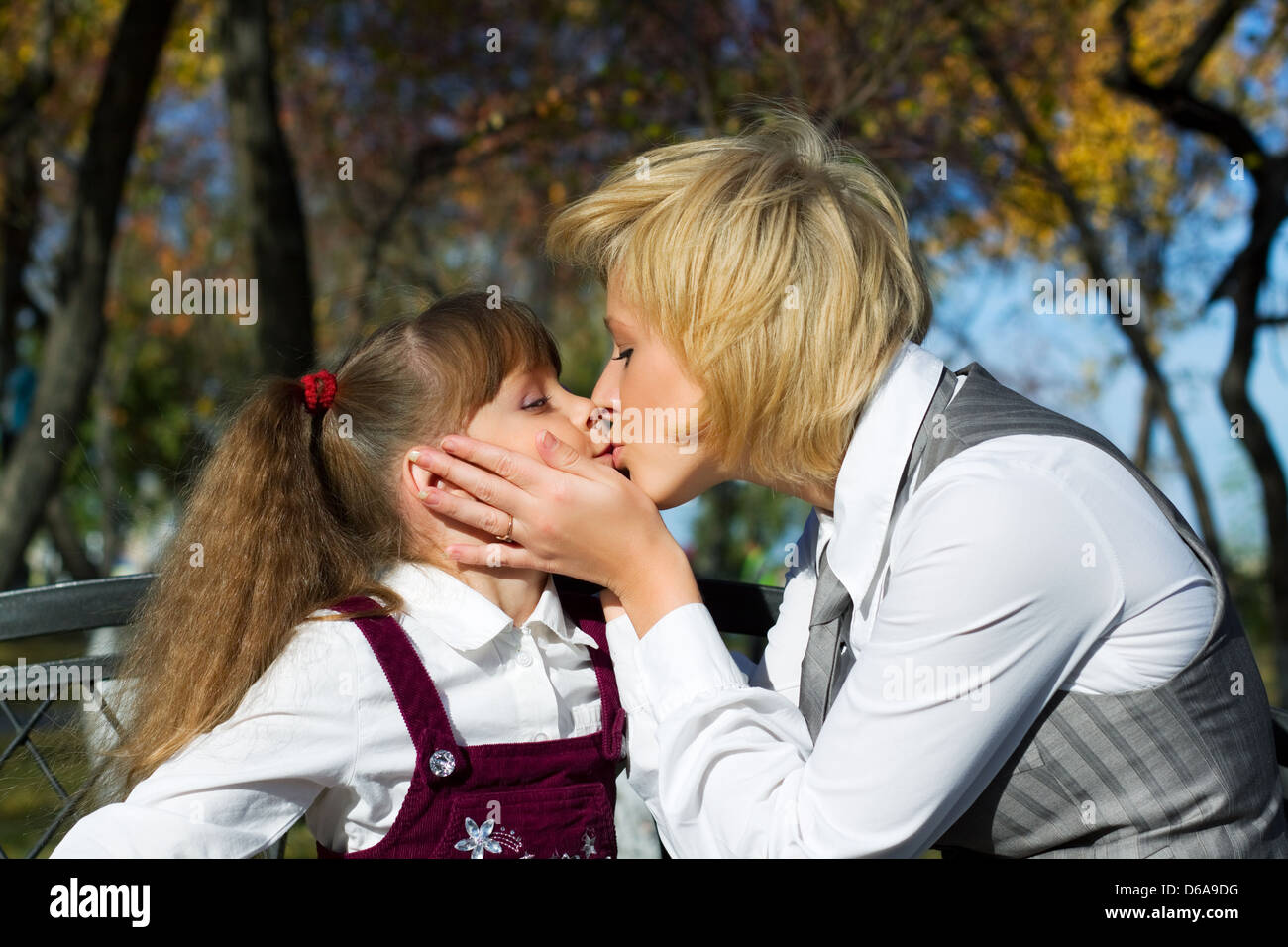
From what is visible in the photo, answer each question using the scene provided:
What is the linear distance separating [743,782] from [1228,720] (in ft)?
2.30

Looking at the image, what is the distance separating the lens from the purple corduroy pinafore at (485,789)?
6.50 feet

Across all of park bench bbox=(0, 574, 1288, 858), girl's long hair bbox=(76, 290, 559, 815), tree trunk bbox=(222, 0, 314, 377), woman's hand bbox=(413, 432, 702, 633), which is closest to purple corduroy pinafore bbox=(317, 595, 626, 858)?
girl's long hair bbox=(76, 290, 559, 815)

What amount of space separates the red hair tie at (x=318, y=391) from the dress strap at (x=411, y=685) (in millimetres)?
479

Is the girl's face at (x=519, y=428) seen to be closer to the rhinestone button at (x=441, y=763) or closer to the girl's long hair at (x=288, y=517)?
the girl's long hair at (x=288, y=517)

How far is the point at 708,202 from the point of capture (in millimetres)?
2033

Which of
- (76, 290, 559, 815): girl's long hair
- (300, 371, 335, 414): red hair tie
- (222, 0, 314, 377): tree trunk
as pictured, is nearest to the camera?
(76, 290, 559, 815): girl's long hair

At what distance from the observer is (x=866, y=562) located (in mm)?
1969

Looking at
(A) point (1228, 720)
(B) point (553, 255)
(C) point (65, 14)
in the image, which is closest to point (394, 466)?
(B) point (553, 255)

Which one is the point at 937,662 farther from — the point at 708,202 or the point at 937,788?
the point at 708,202

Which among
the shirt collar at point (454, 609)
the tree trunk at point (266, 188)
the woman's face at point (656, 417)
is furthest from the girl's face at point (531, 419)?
the tree trunk at point (266, 188)

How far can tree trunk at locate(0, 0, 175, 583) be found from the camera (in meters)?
5.68

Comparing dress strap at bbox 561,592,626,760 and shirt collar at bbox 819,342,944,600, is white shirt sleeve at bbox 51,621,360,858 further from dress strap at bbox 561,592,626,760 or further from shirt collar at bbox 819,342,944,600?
shirt collar at bbox 819,342,944,600

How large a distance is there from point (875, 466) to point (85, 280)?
525cm
